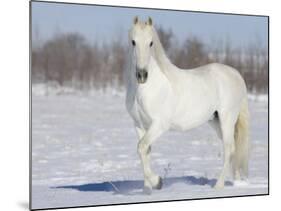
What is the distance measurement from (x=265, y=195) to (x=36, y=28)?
238 centimetres

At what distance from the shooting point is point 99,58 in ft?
16.9

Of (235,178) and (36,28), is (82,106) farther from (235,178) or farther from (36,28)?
(235,178)

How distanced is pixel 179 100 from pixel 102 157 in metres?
0.75

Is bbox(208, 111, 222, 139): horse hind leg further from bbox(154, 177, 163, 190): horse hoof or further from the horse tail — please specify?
bbox(154, 177, 163, 190): horse hoof

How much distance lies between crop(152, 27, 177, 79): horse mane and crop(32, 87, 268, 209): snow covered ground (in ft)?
1.30

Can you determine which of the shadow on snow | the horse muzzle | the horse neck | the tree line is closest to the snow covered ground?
the shadow on snow

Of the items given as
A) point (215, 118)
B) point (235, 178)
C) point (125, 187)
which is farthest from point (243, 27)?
point (125, 187)

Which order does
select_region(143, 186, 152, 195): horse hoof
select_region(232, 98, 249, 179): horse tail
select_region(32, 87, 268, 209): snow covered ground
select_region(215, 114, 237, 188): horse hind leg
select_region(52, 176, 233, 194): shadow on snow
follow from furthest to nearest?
select_region(232, 98, 249, 179): horse tail < select_region(215, 114, 237, 188): horse hind leg < select_region(143, 186, 152, 195): horse hoof < select_region(52, 176, 233, 194): shadow on snow < select_region(32, 87, 268, 209): snow covered ground

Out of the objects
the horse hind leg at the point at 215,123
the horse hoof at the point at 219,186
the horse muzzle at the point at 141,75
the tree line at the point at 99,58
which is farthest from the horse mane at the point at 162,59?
the horse hoof at the point at 219,186

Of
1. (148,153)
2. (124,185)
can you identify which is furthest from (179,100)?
(124,185)

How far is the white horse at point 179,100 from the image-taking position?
16.6 feet

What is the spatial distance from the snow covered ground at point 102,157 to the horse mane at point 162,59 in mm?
395

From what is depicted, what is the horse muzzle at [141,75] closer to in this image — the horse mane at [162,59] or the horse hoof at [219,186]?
the horse mane at [162,59]

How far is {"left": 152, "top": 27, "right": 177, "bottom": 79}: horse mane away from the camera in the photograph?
5102mm
